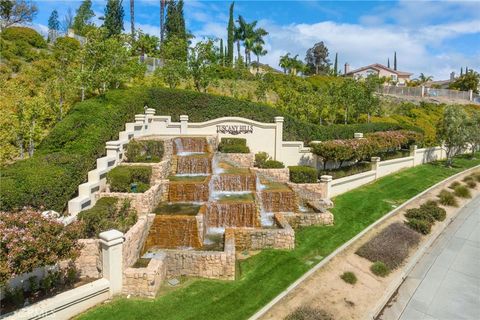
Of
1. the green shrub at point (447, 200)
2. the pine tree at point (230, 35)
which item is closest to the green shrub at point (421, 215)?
the green shrub at point (447, 200)

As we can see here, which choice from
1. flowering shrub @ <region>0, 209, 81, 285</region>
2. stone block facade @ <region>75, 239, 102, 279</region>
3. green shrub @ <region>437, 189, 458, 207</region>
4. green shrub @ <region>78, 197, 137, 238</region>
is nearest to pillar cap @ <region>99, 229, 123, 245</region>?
flowering shrub @ <region>0, 209, 81, 285</region>

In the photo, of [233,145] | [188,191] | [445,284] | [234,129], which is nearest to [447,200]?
[445,284]

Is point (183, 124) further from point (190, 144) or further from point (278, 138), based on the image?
point (278, 138)

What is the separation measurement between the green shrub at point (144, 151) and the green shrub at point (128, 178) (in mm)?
2249

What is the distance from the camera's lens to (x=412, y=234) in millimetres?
17047

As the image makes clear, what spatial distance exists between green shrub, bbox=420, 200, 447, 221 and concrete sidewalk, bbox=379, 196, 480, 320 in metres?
1.12

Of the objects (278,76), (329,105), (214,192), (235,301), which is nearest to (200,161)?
(214,192)

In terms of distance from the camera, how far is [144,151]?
20.1 m

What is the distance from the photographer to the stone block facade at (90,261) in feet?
37.3

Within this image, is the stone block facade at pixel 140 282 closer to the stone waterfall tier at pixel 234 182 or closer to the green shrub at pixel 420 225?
the stone waterfall tier at pixel 234 182

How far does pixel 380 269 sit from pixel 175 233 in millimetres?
8785

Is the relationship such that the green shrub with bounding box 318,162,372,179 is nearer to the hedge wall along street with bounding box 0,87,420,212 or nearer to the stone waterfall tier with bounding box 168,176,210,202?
the hedge wall along street with bounding box 0,87,420,212

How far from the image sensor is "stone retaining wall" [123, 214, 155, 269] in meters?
11.3

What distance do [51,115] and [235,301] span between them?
16366mm
